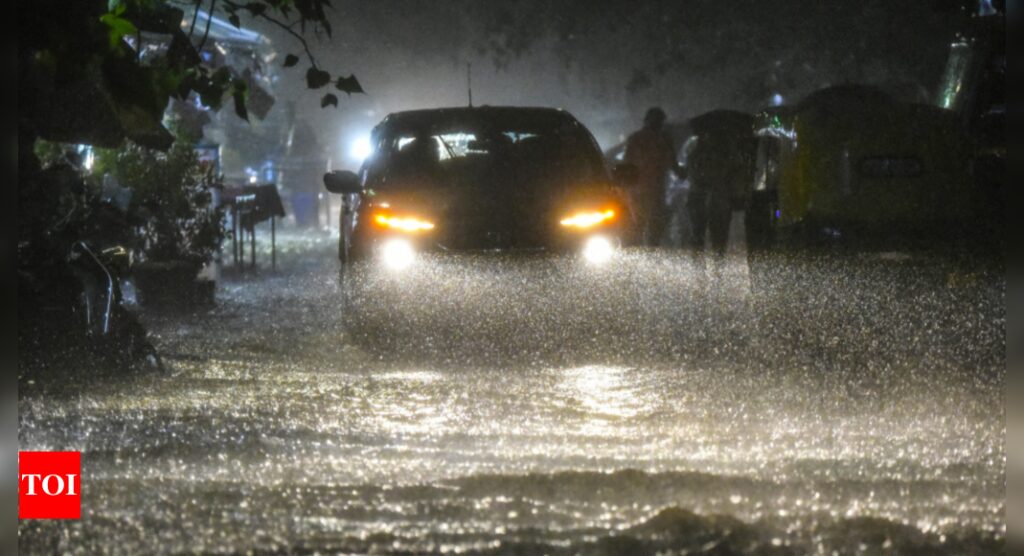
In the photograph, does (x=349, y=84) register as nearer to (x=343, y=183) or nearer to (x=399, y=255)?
(x=399, y=255)

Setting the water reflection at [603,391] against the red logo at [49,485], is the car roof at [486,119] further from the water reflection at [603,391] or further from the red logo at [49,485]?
the red logo at [49,485]

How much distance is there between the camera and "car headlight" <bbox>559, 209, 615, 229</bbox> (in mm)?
9516

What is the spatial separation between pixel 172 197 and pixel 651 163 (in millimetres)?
4841

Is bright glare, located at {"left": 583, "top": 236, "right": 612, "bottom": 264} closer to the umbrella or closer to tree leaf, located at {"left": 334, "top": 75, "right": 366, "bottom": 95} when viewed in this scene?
tree leaf, located at {"left": 334, "top": 75, "right": 366, "bottom": 95}

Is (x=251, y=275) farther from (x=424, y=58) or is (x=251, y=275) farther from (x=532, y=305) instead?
(x=424, y=58)

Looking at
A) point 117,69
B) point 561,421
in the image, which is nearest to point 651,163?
point 561,421

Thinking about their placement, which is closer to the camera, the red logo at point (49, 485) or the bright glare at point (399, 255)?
the red logo at point (49, 485)

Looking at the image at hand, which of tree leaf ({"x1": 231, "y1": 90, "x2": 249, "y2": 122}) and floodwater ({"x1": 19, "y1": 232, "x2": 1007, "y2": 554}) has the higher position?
tree leaf ({"x1": 231, "y1": 90, "x2": 249, "y2": 122})

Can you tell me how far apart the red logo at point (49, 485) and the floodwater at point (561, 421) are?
0.26 feet

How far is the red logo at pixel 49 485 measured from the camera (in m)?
5.16

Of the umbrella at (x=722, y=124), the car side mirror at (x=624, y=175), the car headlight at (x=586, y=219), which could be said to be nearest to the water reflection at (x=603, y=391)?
the car headlight at (x=586, y=219)

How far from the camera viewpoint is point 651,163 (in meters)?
14.7

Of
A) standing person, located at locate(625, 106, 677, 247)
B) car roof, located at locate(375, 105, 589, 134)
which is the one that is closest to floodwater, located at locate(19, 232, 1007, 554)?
car roof, located at locate(375, 105, 589, 134)

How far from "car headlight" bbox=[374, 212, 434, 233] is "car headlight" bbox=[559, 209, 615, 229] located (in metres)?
0.91
